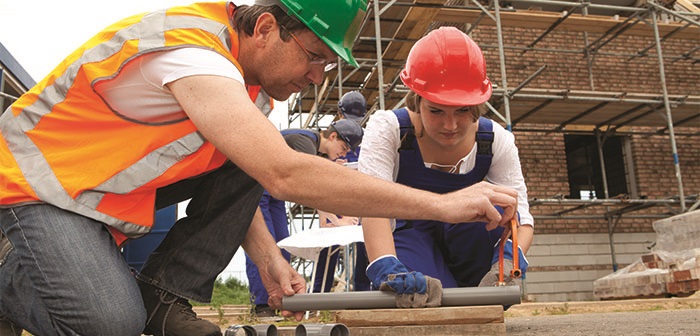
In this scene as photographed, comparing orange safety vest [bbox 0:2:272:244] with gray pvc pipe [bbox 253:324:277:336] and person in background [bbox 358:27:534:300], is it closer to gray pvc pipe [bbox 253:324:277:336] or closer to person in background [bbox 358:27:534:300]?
gray pvc pipe [bbox 253:324:277:336]

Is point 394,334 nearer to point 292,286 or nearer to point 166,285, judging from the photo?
Answer: point 292,286

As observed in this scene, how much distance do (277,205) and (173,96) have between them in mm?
3096

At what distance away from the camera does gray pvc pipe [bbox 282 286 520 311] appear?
2.06 metres

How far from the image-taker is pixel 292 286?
88.7 inches

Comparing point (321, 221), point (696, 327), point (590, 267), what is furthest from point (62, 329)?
point (590, 267)

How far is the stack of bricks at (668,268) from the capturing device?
742 cm

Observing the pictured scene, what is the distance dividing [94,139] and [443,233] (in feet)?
6.07

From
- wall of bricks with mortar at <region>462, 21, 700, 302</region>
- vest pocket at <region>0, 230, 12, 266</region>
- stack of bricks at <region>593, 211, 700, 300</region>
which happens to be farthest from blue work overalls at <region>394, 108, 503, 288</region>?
wall of bricks with mortar at <region>462, 21, 700, 302</region>

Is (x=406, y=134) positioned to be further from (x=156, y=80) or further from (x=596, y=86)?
(x=596, y=86)

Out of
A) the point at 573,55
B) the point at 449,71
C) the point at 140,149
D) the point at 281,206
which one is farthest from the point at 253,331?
the point at 573,55

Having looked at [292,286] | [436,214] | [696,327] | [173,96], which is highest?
[173,96]

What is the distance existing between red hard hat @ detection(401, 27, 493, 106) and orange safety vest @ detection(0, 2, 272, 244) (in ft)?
3.81

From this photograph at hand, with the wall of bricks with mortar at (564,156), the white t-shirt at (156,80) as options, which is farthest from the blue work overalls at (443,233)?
the wall of bricks with mortar at (564,156)

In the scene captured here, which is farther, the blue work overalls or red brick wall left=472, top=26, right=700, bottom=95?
red brick wall left=472, top=26, right=700, bottom=95
